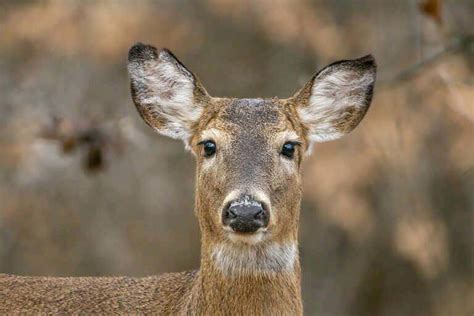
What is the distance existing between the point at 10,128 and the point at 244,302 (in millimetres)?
7562

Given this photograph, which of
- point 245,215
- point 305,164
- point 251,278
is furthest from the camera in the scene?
point 305,164

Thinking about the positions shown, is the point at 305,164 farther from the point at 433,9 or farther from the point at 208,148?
the point at 208,148

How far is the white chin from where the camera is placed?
29.2 ft

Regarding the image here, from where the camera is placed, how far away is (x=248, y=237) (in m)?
8.95

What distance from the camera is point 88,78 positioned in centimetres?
1667

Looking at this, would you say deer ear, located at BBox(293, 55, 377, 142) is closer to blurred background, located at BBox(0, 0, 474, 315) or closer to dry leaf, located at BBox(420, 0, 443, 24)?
dry leaf, located at BBox(420, 0, 443, 24)

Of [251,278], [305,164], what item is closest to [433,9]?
[251,278]

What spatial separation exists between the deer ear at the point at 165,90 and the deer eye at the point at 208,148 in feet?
1.56

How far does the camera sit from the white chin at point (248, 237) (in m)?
8.91

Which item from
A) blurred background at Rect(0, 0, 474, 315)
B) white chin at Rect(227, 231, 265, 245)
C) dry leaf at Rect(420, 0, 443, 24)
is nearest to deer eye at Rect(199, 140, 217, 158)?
white chin at Rect(227, 231, 265, 245)

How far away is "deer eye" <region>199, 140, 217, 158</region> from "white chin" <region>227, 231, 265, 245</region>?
1.94 feet

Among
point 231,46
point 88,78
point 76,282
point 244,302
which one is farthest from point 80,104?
point 244,302

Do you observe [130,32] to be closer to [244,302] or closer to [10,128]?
[10,128]

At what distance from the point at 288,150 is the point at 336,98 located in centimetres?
77
